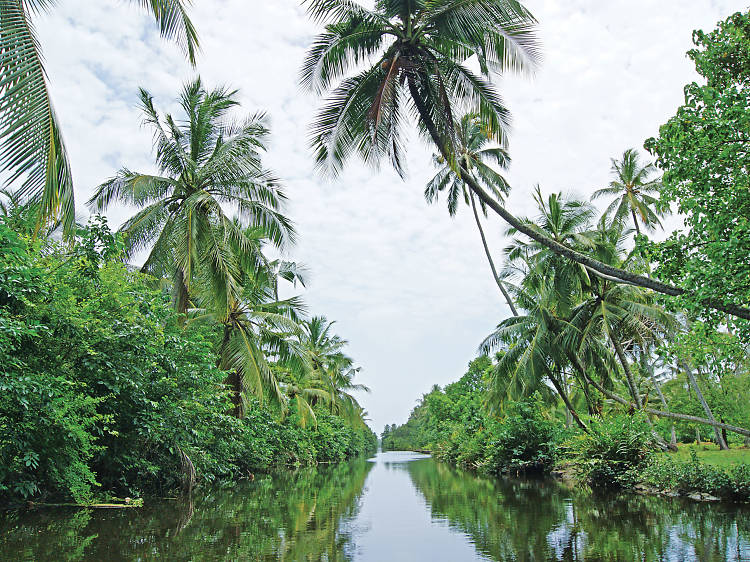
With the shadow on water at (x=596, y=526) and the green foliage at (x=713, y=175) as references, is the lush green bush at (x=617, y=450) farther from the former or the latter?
the green foliage at (x=713, y=175)

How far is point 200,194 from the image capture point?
1301cm

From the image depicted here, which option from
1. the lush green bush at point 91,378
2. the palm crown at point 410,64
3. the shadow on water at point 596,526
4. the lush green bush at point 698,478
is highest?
the palm crown at point 410,64

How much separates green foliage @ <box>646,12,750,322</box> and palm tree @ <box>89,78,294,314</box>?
923 centimetres

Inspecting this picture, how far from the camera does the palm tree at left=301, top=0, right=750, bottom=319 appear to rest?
8617 millimetres

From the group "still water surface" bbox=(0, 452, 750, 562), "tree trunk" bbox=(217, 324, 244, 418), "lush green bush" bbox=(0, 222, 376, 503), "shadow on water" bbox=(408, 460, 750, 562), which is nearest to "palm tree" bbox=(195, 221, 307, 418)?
"tree trunk" bbox=(217, 324, 244, 418)

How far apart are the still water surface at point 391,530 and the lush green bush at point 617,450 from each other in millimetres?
1436

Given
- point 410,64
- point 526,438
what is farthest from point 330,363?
point 410,64

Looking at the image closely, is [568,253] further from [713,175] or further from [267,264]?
[267,264]

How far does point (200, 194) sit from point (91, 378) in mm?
5474

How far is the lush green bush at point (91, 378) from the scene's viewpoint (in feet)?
25.2

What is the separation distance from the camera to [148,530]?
8023mm

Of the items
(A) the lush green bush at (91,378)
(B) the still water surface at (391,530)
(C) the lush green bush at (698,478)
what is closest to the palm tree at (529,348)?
(C) the lush green bush at (698,478)

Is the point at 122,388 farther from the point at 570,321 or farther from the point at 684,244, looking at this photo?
the point at 570,321

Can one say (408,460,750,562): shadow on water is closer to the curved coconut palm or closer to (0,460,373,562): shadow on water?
(0,460,373,562): shadow on water
